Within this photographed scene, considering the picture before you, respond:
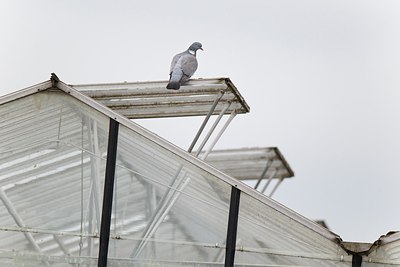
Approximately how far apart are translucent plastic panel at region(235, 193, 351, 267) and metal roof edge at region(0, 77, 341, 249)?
0.21ft

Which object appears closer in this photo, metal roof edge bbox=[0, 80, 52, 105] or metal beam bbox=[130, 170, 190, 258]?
metal beam bbox=[130, 170, 190, 258]

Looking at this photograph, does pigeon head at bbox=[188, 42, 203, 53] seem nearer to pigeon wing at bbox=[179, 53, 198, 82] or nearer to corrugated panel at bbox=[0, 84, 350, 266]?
pigeon wing at bbox=[179, 53, 198, 82]

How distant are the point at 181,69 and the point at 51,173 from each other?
457 cm

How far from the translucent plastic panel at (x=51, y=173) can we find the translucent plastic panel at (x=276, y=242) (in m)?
2.14

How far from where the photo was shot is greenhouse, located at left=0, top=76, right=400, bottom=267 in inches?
760

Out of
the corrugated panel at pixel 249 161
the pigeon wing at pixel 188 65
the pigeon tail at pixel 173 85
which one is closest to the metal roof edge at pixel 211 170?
the pigeon tail at pixel 173 85

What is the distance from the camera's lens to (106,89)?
73.8ft

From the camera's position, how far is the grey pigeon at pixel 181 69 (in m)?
22.3

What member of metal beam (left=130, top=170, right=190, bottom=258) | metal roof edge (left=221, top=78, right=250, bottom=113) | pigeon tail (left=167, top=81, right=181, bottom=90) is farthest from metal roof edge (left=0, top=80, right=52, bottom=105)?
metal roof edge (left=221, top=78, right=250, bottom=113)

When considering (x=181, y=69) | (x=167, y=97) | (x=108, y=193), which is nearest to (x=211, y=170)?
(x=108, y=193)

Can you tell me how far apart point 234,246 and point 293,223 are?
0.91m

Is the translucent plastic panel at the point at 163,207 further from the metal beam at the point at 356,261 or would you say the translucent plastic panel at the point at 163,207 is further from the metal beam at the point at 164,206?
the metal beam at the point at 356,261

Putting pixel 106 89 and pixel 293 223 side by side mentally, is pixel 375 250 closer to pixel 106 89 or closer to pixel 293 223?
pixel 293 223

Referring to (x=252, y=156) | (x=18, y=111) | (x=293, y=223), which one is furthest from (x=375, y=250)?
(x=252, y=156)
